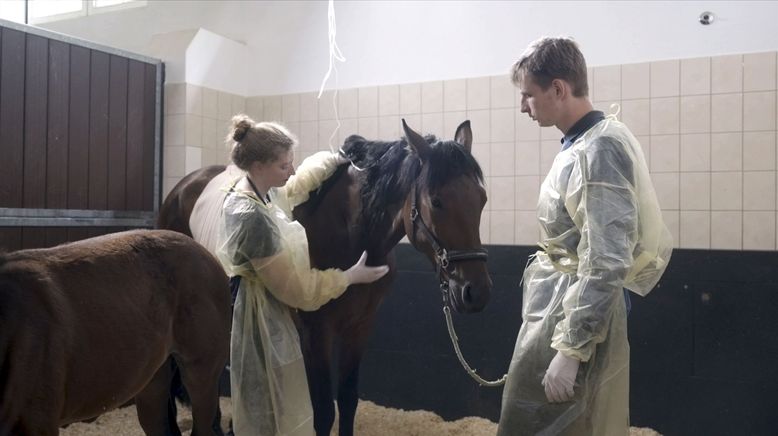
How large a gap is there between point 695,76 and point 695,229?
2.67ft

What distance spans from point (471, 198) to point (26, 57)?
270 centimetres

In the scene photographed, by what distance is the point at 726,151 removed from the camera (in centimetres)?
351

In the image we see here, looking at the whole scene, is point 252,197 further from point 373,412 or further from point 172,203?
point 373,412

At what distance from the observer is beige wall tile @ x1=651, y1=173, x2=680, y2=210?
3.62 m

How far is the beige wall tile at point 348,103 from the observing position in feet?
14.8

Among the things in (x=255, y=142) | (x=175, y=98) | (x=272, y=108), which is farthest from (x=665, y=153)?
(x=175, y=98)

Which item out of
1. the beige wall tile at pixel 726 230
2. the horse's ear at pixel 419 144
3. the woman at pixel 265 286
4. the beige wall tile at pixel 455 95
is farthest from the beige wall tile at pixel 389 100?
the woman at pixel 265 286

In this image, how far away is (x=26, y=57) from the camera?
3670 mm

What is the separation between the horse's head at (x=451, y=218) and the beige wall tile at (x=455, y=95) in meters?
1.61

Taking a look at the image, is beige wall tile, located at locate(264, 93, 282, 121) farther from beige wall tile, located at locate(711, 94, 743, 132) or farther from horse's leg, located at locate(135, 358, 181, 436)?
beige wall tile, located at locate(711, 94, 743, 132)

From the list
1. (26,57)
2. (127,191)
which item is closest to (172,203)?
(127,191)

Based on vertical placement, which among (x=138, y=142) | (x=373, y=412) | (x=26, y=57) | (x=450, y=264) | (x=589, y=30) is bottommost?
(x=373, y=412)

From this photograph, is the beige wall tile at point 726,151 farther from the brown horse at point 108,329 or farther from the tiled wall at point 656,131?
the brown horse at point 108,329

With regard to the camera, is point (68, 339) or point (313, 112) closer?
point (68, 339)
